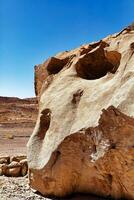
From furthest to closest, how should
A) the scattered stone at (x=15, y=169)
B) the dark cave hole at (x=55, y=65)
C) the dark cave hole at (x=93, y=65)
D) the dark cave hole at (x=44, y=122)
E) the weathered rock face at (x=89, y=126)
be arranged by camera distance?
the scattered stone at (x=15, y=169) < the dark cave hole at (x=55, y=65) < the dark cave hole at (x=93, y=65) < the dark cave hole at (x=44, y=122) < the weathered rock face at (x=89, y=126)

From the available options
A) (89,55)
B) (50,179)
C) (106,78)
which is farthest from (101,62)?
(50,179)

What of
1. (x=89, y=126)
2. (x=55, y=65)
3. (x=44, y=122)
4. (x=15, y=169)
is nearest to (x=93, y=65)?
(x=55, y=65)

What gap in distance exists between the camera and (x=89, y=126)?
6055mm

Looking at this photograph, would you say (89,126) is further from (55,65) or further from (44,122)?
(55,65)

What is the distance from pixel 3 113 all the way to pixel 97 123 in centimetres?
4816

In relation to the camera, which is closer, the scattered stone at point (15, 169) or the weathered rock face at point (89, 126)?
the weathered rock face at point (89, 126)

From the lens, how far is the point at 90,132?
6059 millimetres

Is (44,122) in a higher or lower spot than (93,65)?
lower

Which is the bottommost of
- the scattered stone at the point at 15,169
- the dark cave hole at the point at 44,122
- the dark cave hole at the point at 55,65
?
the scattered stone at the point at 15,169

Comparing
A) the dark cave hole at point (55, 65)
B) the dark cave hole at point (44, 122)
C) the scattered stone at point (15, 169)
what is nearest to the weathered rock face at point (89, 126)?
the dark cave hole at point (44, 122)

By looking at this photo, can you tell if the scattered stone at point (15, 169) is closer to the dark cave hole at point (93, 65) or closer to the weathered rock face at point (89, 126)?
the weathered rock face at point (89, 126)

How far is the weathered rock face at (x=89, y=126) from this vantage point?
18.4 feet

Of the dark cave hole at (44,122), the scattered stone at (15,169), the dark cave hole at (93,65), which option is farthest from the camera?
the scattered stone at (15,169)

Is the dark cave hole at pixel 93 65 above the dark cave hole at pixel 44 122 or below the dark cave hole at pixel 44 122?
above
